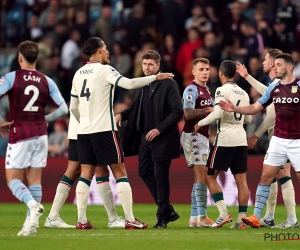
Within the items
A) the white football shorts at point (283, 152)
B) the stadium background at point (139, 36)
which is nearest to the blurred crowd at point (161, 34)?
the stadium background at point (139, 36)

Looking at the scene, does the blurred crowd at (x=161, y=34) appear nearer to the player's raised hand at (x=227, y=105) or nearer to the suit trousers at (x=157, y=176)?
the suit trousers at (x=157, y=176)

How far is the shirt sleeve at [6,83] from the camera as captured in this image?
446 inches

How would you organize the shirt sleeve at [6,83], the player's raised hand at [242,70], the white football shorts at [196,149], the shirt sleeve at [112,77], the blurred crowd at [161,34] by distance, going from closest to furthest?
the shirt sleeve at [6,83]
the shirt sleeve at [112,77]
the player's raised hand at [242,70]
the white football shorts at [196,149]
the blurred crowd at [161,34]

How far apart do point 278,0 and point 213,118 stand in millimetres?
10794

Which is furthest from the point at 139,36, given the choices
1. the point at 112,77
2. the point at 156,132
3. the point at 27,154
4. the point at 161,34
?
the point at 27,154

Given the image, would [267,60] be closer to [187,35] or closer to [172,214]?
[172,214]

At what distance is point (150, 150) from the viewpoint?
1275 centimetres

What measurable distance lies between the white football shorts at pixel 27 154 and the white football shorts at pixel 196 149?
7.74 ft

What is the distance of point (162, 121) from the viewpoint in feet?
41.0

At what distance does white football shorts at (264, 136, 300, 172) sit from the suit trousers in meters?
1.45

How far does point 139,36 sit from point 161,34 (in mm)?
558

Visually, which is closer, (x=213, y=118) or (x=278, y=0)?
(x=213, y=118)

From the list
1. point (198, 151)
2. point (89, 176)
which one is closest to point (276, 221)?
point (198, 151)

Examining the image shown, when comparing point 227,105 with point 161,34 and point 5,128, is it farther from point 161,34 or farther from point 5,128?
point 161,34
